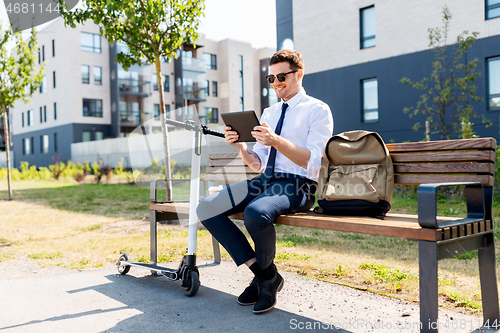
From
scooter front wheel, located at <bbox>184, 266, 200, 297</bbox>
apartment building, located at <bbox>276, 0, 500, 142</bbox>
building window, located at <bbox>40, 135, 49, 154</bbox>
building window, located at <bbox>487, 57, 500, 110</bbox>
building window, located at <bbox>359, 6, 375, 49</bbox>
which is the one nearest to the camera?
scooter front wheel, located at <bbox>184, 266, 200, 297</bbox>

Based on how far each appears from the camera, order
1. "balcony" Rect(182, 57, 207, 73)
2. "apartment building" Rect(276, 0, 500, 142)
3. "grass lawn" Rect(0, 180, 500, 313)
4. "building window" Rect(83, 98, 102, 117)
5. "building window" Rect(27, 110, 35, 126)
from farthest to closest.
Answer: "building window" Rect(27, 110, 35, 126), "balcony" Rect(182, 57, 207, 73), "building window" Rect(83, 98, 102, 117), "apartment building" Rect(276, 0, 500, 142), "grass lawn" Rect(0, 180, 500, 313)

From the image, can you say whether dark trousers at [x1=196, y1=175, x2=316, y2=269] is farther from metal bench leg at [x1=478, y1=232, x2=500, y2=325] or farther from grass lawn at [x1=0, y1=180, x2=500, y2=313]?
metal bench leg at [x1=478, y1=232, x2=500, y2=325]

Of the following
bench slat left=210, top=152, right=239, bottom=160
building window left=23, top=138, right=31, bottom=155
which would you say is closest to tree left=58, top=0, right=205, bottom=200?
bench slat left=210, top=152, right=239, bottom=160

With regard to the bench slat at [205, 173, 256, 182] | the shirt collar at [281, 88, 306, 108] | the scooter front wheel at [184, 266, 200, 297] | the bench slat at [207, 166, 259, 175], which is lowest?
the scooter front wheel at [184, 266, 200, 297]

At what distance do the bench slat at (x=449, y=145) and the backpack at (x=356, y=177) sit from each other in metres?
0.19

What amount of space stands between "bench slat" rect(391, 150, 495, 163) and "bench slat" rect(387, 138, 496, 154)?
1.3 inches

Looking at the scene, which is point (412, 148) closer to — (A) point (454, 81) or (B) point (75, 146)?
(A) point (454, 81)

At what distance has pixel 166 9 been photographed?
7.22 metres

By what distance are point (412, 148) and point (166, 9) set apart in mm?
5393

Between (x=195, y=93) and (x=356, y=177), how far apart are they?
37.7 metres

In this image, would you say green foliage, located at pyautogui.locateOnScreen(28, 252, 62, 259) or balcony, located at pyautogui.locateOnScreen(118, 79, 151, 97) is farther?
balcony, located at pyautogui.locateOnScreen(118, 79, 151, 97)

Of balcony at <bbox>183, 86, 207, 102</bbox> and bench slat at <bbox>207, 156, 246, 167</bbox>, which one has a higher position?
balcony at <bbox>183, 86, 207, 102</bbox>

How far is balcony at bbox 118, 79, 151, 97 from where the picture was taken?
35.7 m

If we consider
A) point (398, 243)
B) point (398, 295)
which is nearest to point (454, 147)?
point (398, 295)
